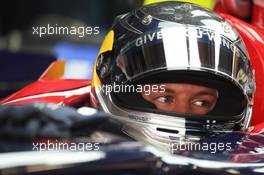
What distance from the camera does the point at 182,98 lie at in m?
1.22

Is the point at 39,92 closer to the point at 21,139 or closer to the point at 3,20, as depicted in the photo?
the point at 21,139

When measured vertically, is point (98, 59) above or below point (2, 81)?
above

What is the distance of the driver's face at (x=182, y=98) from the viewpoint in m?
1.22

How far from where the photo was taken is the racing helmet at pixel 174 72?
1.18 meters

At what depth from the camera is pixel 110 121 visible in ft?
3.09

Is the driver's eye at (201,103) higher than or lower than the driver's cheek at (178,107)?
higher

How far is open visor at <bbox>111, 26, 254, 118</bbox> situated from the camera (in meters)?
1.19

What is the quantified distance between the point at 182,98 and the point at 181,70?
0.18 ft

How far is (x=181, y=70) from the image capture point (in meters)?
1.19

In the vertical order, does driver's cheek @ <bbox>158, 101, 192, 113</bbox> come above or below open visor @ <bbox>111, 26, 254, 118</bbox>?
below

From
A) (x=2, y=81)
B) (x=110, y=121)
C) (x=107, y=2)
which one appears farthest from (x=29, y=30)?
(x=110, y=121)

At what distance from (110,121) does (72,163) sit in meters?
0.09

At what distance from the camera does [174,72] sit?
1.21 metres

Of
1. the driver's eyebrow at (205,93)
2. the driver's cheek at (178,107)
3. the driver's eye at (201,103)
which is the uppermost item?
the driver's eyebrow at (205,93)
